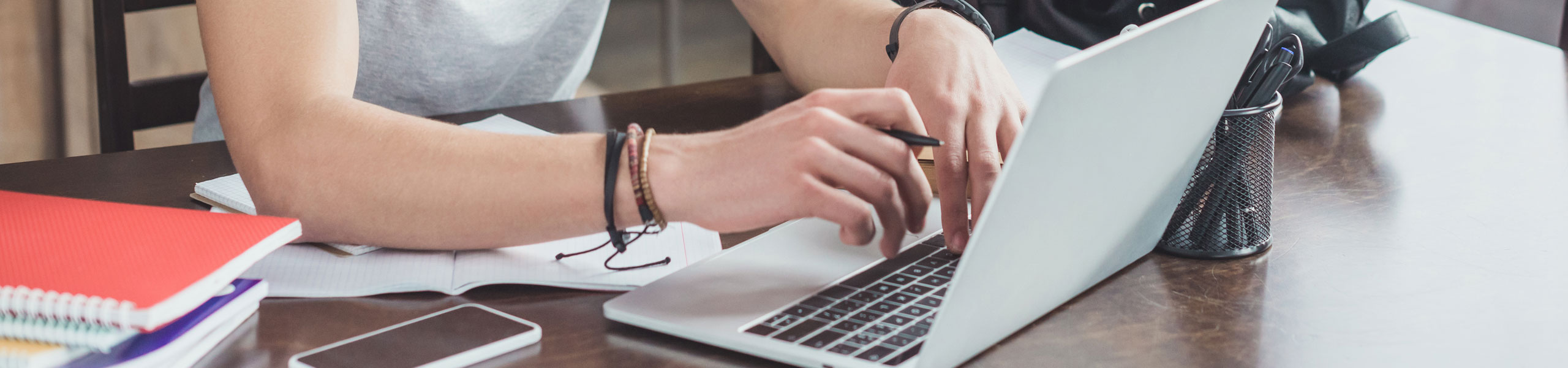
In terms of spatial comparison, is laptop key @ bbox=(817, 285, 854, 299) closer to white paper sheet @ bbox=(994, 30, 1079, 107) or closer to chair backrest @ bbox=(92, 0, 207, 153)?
white paper sheet @ bbox=(994, 30, 1079, 107)

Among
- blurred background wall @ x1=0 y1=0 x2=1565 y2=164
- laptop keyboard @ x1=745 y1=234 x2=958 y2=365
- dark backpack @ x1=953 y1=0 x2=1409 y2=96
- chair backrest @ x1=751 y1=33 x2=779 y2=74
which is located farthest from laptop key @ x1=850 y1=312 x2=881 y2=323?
blurred background wall @ x1=0 y1=0 x2=1565 y2=164

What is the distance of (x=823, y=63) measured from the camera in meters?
1.08

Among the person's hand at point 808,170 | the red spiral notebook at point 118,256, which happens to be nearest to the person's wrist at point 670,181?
the person's hand at point 808,170

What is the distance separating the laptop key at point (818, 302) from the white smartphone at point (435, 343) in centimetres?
15

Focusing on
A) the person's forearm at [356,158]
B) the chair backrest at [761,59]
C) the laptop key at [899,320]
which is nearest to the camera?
the laptop key at [899,320]

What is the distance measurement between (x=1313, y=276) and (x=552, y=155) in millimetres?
477

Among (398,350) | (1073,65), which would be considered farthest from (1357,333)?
(398,350)

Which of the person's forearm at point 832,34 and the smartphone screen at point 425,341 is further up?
the person's forearm at point 832,34

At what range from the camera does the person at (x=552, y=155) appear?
0.62m

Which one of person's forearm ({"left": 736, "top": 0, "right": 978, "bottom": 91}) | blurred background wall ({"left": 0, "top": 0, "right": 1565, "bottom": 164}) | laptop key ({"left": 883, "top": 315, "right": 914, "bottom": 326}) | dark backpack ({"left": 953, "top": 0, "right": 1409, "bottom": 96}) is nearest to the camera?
laptop key ({"left": 883, "top": 315, "right": 914, "bottom": 326})

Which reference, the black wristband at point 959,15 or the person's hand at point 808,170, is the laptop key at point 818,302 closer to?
the person's hand at point 808,170

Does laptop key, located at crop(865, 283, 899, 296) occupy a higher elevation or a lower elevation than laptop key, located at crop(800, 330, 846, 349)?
lower

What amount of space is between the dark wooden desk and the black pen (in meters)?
0.12

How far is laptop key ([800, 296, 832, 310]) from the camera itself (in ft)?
1.90
